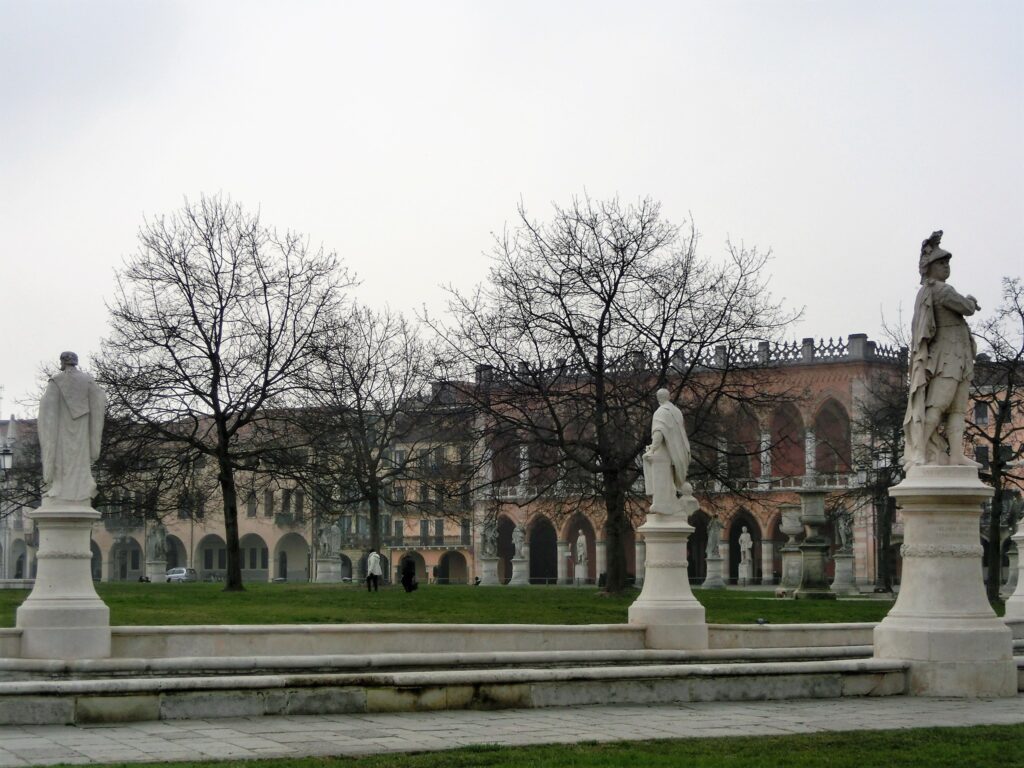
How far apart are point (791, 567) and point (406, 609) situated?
22.2 m

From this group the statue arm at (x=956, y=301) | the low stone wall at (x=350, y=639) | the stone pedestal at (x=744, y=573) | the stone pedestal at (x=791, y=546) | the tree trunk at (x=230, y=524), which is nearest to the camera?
Result: the statue arm at (x=956, y=301)

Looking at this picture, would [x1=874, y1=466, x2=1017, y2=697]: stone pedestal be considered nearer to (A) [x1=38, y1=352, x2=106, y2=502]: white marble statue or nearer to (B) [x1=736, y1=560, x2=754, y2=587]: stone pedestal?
(A) [x1=38, y1=352, x2=106, y2=502]: white marble statue

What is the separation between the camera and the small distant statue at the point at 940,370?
41.4 ft

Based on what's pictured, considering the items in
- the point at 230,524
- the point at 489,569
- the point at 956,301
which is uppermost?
the point at 956,301

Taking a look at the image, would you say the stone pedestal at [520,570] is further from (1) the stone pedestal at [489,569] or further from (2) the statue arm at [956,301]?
(2) the statue arm at [956,301]

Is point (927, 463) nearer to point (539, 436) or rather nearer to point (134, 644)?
point (134, 644)

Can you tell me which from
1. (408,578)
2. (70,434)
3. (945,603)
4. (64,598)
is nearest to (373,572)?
(408,578)

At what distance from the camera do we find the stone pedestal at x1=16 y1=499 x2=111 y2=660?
1455cm

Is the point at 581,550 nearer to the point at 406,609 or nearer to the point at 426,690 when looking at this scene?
the point at 406,609

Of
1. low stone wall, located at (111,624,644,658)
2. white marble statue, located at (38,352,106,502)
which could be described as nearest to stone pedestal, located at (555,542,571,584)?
low stone wall, located at (111,624,644,658)

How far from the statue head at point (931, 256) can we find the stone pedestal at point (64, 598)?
9.09 metres

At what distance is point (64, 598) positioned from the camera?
14.9 metres

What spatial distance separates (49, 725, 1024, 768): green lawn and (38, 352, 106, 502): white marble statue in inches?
310

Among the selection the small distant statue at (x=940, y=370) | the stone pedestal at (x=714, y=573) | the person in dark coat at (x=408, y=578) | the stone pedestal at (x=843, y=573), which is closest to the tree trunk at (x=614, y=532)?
the person in dark coat at (x=408, y=578)
